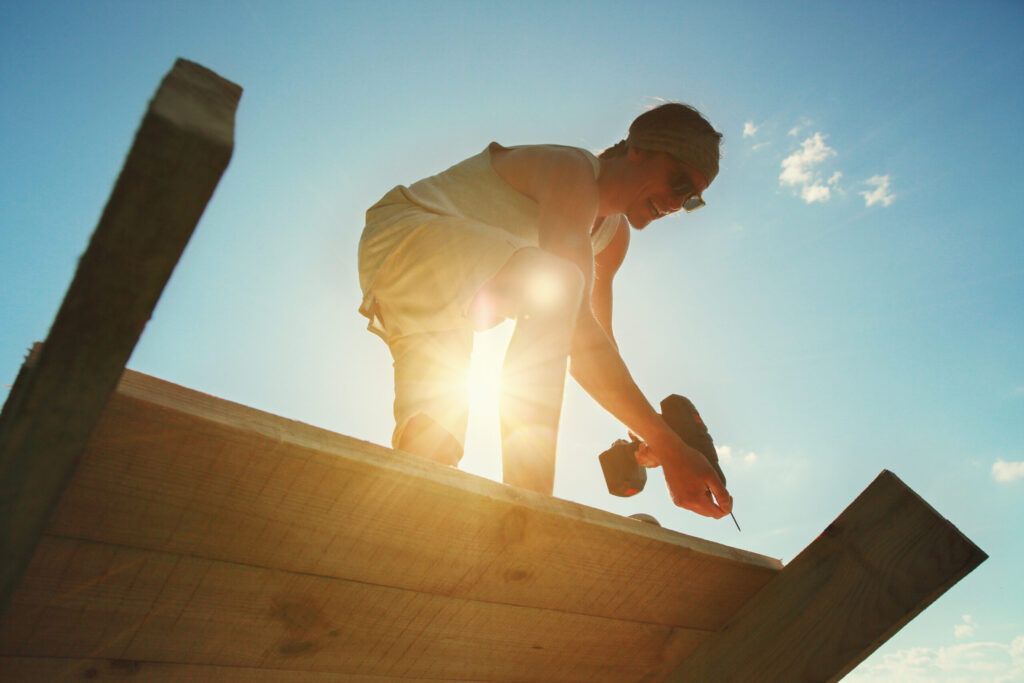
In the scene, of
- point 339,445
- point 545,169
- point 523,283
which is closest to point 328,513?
A: point 339,445

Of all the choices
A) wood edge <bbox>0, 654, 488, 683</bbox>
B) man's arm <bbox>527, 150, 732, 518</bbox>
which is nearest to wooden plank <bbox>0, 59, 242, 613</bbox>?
wood edge <bbox>0, 654, 488, 683</bbox>

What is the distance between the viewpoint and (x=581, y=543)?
1.01m

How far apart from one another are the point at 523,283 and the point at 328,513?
1061 mm

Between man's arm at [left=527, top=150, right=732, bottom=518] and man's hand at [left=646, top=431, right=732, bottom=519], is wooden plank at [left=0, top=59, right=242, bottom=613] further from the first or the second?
man's hand at [left=646, top=431, right=732, bottom=519]

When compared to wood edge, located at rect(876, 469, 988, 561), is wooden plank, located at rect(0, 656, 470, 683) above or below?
below

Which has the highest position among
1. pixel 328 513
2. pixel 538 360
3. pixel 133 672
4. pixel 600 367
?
pixel 600 367

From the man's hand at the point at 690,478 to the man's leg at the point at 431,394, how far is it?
0.64m

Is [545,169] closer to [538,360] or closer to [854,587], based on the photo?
[538,360]

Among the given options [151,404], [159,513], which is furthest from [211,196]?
[159,513]

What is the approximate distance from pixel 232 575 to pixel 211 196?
1.76 ft

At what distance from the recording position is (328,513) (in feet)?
2.64

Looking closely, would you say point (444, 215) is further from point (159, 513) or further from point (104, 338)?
point (104, 338)

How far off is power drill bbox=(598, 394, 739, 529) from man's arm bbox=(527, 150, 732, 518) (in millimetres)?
521

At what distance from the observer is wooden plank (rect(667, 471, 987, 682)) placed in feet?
3.82
